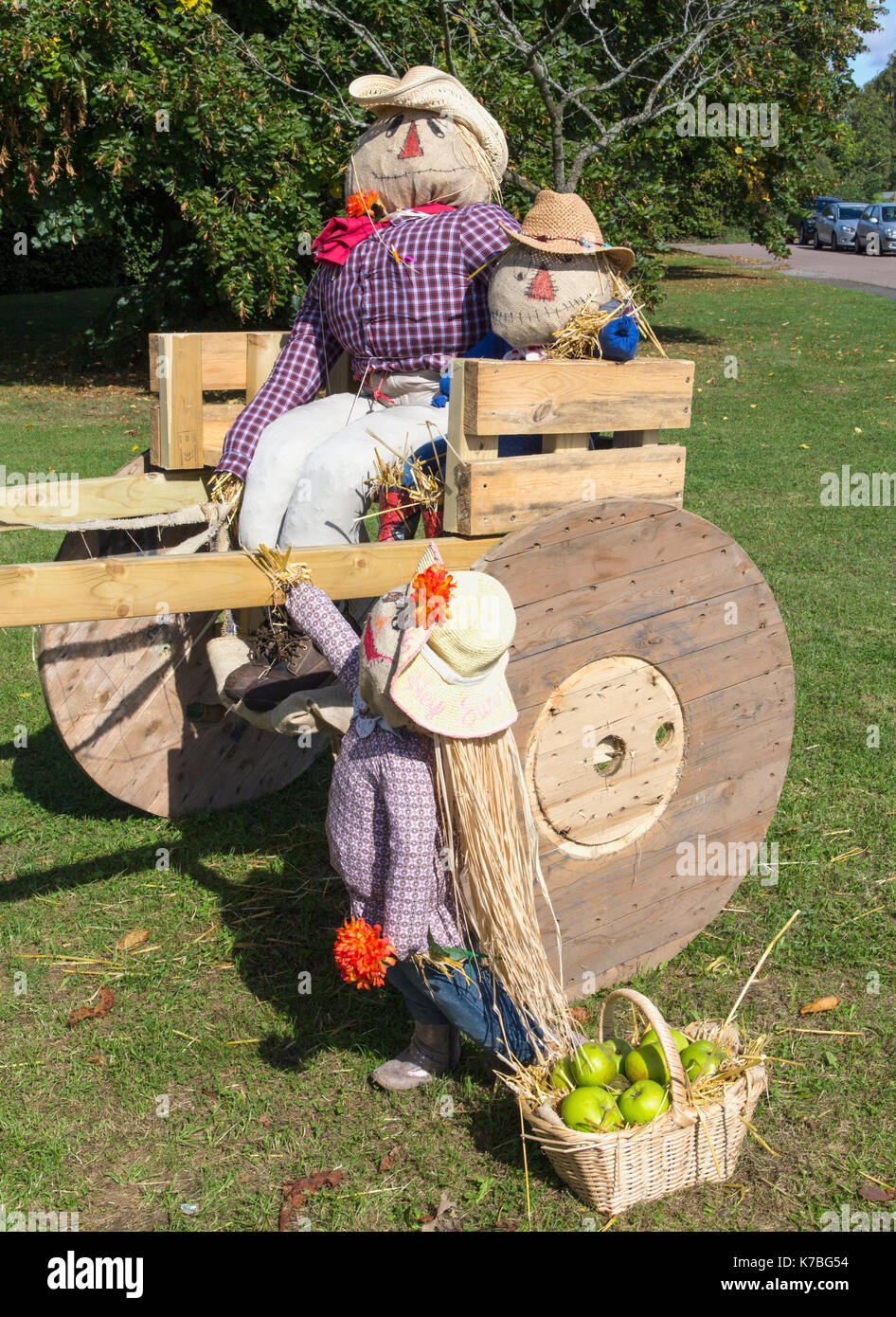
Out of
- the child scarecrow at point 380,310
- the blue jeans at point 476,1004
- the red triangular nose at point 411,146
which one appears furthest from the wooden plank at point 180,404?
the blue jeans at point 476,1004

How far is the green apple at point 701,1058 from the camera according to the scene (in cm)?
269

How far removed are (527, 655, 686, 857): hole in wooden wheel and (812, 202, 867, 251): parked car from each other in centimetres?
3100

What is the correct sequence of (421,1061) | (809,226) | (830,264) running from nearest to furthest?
(421,1061), (830,264), (809,226)

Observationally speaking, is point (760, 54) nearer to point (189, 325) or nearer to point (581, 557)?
point (189, 325)

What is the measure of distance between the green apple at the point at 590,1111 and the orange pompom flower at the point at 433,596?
1.10 metres

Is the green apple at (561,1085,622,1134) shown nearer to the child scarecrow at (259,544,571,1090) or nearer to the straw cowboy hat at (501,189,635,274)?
the child scarecrow at (259,544,571,1090)

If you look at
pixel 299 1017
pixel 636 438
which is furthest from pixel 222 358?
pixel 299 1017

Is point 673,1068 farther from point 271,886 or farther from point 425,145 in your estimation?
point 425,145

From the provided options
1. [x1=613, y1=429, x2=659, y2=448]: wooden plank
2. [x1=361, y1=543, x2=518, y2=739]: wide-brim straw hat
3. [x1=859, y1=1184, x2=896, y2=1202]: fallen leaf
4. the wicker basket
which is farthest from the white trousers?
[x1=859, y1=1184, x2=896, y2=1202]: fallen leaf

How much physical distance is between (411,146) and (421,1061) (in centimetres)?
275

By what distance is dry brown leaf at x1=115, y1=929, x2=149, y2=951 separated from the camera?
147 inches

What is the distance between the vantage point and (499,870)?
8.64 ft

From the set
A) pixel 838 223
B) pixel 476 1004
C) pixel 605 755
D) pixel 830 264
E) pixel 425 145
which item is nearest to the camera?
pixel 476 1004

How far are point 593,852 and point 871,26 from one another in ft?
64.3
